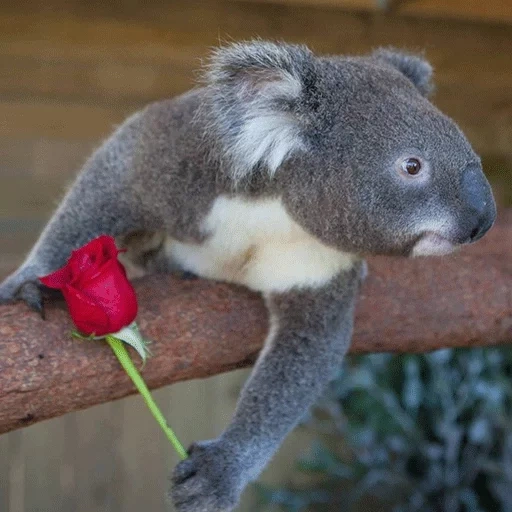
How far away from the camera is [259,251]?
2.37 metres

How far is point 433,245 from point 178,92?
228 centimetres

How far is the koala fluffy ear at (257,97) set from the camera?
198 cm

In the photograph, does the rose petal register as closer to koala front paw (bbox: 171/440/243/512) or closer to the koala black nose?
koala front paw (bbox: 171/440/243/512)

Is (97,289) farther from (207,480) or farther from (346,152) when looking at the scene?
(346,152)

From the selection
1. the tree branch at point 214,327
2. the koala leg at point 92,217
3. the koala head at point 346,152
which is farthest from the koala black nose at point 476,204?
the koala leg at point 92,217

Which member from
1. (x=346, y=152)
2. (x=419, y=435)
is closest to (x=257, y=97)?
(x=346, y=152)

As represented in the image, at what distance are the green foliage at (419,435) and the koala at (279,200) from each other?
7.18 ft

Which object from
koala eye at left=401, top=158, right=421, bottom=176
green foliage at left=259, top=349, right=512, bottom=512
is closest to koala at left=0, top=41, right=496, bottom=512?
koala eye at left=401, top=158, right=421, bottom=176

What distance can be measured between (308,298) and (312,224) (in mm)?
315

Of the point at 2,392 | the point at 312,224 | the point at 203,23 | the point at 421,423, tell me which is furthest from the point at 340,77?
the point at 421,423

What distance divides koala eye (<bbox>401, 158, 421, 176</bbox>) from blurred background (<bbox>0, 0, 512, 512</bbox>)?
3.53 feet

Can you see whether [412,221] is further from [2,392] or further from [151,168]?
[2,392]

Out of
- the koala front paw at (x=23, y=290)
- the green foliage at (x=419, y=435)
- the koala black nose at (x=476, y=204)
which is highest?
the koala black nose at (x=476, y=204)

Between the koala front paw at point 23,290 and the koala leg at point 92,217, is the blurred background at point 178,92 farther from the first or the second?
the koala front paw at point 23,290
